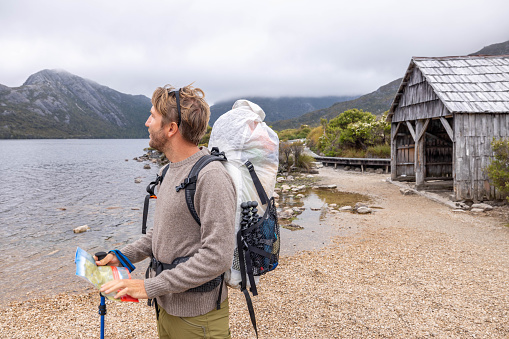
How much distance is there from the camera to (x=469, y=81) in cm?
1242

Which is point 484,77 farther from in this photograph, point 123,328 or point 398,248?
point 123,328

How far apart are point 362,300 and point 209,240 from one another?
4.16 metres

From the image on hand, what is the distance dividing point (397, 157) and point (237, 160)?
1784 centimetres

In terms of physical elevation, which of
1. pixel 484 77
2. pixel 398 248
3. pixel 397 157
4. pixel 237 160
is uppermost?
pixel 484 77

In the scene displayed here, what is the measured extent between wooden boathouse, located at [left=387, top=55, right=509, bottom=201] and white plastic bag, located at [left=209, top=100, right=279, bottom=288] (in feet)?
36.6

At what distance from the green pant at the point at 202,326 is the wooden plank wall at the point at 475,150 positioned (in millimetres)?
11710

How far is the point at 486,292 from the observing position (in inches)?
204

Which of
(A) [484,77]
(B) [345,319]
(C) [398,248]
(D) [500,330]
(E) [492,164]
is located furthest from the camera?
(A) [484,77]

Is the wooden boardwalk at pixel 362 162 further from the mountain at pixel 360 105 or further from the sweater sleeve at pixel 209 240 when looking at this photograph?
the mountain at pixel 360 105

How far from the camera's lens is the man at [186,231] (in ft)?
5.55

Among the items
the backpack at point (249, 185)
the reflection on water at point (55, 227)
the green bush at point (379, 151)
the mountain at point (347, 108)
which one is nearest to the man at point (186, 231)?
the backpack at point (249, 185)

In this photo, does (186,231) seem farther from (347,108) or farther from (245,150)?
(347,108)

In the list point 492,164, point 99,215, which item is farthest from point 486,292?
point 99,215

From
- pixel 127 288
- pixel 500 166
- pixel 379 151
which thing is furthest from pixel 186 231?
pixel 379 151
